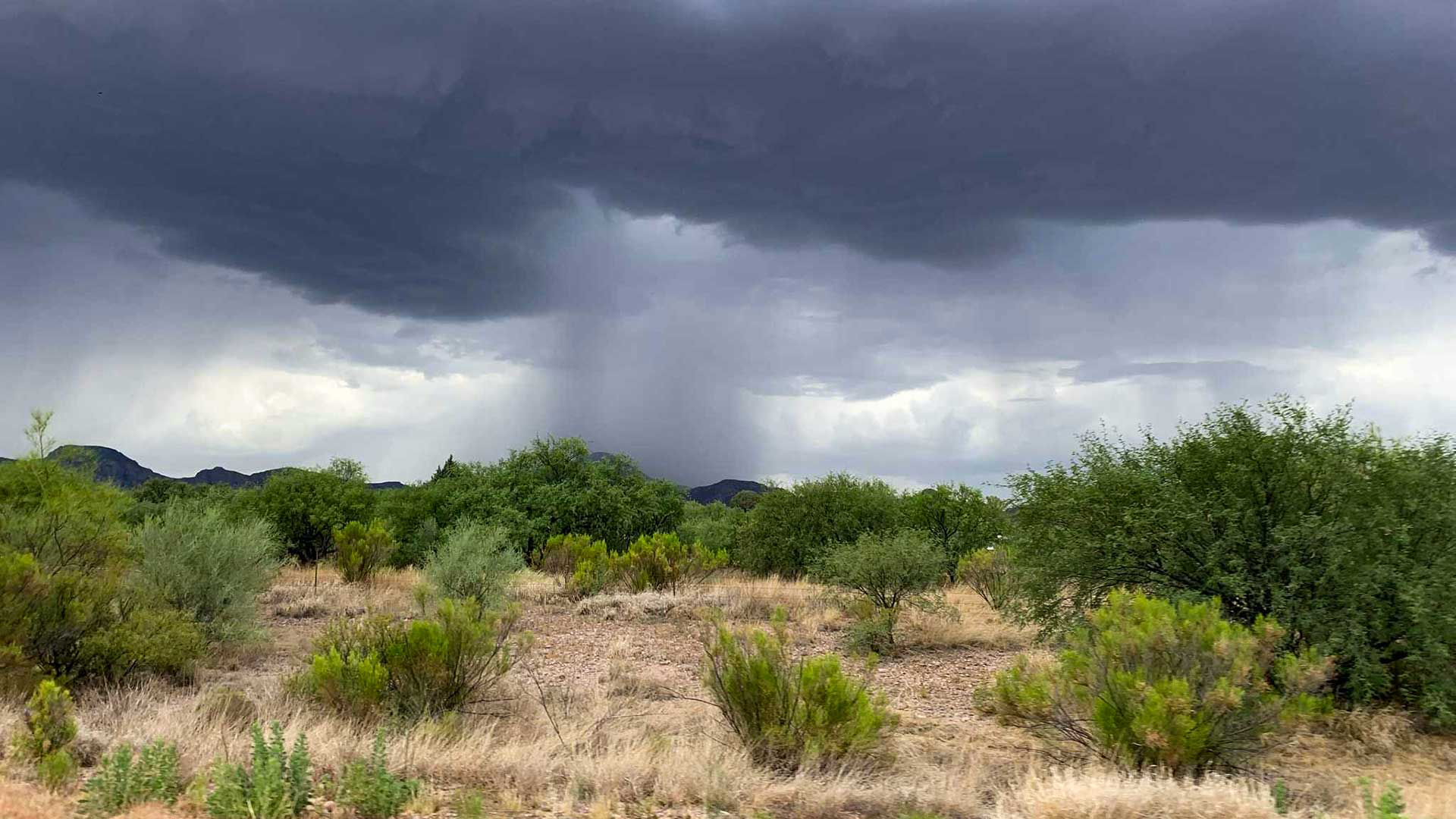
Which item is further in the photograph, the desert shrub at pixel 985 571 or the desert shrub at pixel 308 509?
the desert shrub at pixel 308 509

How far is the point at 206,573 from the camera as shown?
17.1 metres

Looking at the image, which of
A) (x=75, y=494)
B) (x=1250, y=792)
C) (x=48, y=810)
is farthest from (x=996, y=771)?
(x=75, y=494)

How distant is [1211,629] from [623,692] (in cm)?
749

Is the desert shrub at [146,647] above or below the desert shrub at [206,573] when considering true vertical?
below

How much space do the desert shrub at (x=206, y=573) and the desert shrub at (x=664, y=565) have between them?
10251 millimetres

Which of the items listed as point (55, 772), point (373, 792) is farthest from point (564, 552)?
point (373, 792)

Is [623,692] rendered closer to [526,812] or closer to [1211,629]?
[526,812]

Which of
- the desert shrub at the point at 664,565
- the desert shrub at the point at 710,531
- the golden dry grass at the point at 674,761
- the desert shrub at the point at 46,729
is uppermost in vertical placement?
the desert shrub at the point at 710,531

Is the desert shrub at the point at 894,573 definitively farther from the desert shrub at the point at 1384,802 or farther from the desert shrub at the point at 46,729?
the desert shrub at the point at 46,729

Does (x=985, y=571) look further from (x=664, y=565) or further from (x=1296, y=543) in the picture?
(x=1296, y=543)

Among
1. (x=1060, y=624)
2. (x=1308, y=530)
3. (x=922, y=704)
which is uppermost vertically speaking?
(x=1308, y=530)

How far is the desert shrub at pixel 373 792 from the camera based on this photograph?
7.24 meters

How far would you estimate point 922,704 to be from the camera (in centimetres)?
1362

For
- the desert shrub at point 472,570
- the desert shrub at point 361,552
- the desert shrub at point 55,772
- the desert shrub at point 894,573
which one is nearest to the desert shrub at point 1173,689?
the desert shrub at point 55,772
